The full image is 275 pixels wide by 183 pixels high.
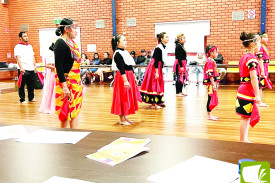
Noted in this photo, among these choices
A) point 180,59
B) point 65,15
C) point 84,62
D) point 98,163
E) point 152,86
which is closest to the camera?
point 98,163

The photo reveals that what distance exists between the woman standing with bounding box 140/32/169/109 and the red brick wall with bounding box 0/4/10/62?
8199 mm

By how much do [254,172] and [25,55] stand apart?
5.95m

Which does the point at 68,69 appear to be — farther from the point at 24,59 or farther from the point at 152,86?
the point at 24,59

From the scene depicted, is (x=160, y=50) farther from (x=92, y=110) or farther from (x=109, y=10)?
(x=109, y=10)

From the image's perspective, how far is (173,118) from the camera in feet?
14.5

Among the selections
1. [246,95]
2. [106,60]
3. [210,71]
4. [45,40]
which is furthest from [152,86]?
[45,40]

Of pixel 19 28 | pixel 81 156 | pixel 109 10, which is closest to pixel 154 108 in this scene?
pixel 81 156

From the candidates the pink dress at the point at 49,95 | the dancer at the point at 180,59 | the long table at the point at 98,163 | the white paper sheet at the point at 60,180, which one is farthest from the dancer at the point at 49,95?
the white paper sheet at the point at 60,180

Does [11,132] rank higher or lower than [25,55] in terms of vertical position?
lower

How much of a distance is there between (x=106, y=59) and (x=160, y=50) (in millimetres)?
4804

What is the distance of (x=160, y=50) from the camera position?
4961mm

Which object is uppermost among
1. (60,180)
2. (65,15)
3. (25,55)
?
(65,15)

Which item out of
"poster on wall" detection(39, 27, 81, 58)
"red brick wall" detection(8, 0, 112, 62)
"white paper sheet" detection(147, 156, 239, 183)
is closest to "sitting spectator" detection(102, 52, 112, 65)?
"red brick wall" detection(8, 0, 112, 62)

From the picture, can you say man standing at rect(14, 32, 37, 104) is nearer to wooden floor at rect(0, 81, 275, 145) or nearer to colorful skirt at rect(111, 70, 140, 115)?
wooden floor at rect(0, 81, 275, 145)
